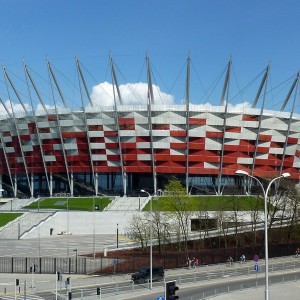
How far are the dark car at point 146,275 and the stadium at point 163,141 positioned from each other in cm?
6484

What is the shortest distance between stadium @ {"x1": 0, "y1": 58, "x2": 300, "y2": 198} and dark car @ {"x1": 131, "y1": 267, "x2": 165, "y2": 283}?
64.8m

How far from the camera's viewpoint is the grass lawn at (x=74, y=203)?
105 meters

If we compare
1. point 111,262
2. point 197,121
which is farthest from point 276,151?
point 111,262

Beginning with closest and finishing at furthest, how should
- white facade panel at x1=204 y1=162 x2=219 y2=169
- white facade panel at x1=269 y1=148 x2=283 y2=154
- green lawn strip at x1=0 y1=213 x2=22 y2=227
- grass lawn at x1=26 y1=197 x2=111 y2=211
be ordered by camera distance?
green lawn strip at x1=0 y1=213 x2=22 y2=227 → grass lawn at x1=26 y1=197 x2=111 y2=211 → white facade panel at x1=204 y1=162 x2=219 y2=169 → white facade panel at x1=269 y1=148 x2=283 y2=154

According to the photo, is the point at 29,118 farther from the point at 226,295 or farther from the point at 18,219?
the point at 226,295

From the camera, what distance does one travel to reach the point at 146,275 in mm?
46344

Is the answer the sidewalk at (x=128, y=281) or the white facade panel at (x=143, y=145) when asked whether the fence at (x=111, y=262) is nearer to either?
the sidewalk at (x=128, y=281)

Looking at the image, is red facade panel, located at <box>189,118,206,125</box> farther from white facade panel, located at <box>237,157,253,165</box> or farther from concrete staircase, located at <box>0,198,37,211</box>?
concrete staircase, located at <box>0,198,37,211</box>

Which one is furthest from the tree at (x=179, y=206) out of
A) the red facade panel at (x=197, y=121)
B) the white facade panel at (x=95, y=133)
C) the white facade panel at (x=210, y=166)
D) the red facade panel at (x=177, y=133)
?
the white facade panel at (x=95, y=133)

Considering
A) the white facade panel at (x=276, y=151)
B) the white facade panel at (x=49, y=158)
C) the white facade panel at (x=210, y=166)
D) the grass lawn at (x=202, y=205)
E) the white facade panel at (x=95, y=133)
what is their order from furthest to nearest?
the white facade panel at (x=49, y=158) < the white facade panel at (x=276, y=151) < the white facade panel at (x=95, y=133) < the white facade panel at (x=210, y=166) < the grass lawn at (x=202, y=205)

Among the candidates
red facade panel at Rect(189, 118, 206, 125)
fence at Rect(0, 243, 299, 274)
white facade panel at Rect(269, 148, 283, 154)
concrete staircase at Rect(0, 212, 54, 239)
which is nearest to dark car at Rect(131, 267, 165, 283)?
fence at Rect(0, 243, 299, 274)

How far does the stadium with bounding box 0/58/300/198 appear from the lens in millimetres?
114375

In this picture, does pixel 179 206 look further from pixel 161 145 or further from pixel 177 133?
pixel 161 145

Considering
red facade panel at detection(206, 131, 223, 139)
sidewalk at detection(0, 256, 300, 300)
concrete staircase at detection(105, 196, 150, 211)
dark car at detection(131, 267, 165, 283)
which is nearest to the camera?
sidewalk at detection(0, 256, 300, 300)
